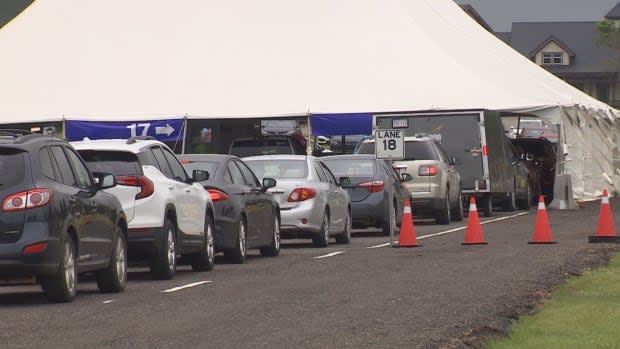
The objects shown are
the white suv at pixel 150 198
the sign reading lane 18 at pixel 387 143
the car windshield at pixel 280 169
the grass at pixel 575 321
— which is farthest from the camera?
the sign reading lane 18 at pixel 387 143

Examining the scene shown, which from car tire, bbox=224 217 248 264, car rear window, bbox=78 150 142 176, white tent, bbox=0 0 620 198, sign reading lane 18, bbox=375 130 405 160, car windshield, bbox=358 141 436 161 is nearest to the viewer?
car rear window, bbox=78 150 142 176

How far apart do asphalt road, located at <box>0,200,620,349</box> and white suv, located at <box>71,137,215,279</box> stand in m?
→ 0.36

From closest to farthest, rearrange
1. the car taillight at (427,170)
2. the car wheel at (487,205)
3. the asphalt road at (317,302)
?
the asphalt road at (317,302)
the car taillight at (427,170)
the car wheel at (487,205)

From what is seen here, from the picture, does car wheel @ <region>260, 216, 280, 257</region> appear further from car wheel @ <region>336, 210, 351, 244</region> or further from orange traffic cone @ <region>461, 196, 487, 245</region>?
car wheel @ <region>336, 210, 351, 244</region>

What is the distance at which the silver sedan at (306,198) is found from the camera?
25125 millimetres

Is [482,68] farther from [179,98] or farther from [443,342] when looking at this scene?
[443,342]

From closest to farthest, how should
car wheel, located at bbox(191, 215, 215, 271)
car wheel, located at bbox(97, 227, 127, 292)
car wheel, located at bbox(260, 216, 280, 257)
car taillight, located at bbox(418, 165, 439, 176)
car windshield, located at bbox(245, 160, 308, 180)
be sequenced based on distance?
car wheel, located at bbox(97, 227, 127, 292)
car wheel, located at bbox(191, 215, 215, 271)
car wheel, located at bbox(260, 216, 280, 257)
car windshield, located at bbox(245, 160, 308, 180)
car taillight, located at bbox(418, 165, 439, 176)

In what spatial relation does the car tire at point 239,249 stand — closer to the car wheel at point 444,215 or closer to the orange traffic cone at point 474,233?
the orange traffic cone at point 474,233

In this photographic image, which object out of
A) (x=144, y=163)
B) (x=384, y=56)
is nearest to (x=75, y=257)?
(x=144, y=163)

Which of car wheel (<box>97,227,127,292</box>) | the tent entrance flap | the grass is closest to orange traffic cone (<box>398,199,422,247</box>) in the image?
the grass

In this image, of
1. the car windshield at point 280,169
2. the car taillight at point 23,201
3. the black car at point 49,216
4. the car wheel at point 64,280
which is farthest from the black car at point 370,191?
the car taillight at point 23,201

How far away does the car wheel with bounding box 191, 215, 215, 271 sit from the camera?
64.9 ft

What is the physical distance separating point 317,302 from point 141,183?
4035 millimetres

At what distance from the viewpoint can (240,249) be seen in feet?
69.7
